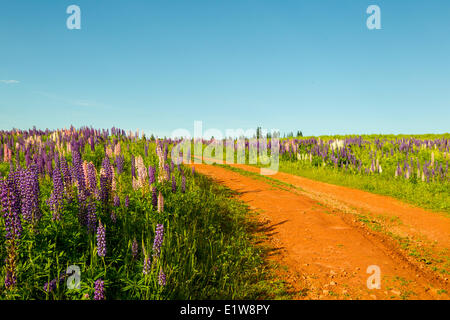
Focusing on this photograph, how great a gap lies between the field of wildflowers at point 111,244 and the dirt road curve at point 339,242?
824 mm

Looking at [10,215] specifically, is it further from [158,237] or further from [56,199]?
[158,237]

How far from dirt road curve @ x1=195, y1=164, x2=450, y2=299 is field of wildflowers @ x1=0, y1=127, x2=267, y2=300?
82cm

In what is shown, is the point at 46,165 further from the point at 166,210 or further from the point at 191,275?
the point at 191,275

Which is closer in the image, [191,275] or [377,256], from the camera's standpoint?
[191,275]

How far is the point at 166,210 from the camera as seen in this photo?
7.15m

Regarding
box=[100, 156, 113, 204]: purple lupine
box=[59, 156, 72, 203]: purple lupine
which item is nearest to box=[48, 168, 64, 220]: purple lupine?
box=[59, 156, 72, 203]: purple lupine

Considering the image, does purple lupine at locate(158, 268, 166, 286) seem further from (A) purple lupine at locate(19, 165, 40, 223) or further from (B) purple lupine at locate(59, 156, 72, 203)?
(B) purple lupine at locate(59, 156, 72, 203)

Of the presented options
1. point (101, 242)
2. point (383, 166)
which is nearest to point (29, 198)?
point (101, 242)

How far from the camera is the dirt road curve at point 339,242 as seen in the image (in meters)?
5.25

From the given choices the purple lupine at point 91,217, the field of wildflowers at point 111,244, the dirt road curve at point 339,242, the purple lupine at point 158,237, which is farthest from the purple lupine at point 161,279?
the dirt road curve at point 339,242

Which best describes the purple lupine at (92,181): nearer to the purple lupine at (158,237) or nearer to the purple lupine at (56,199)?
the purple lupine at (56,199)
